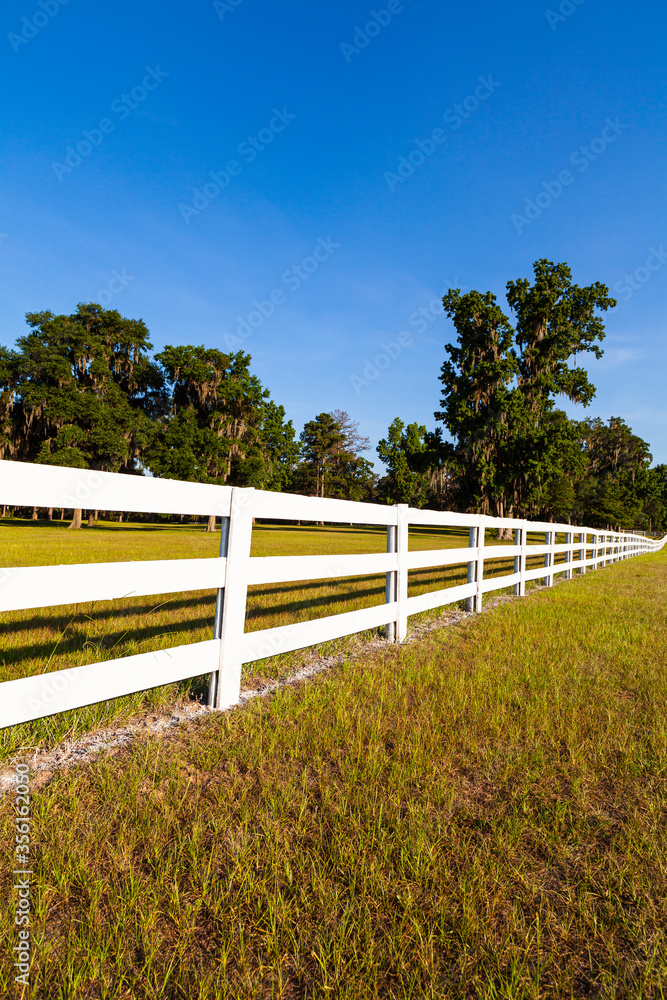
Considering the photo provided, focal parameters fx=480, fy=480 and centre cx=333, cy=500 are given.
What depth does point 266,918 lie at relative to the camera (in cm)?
157

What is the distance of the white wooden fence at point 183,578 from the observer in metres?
2.28

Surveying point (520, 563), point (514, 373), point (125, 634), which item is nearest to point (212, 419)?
point (514, 373)

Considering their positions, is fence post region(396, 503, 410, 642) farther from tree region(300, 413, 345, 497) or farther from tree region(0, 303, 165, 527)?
tree region(300, 413, 345, 497)

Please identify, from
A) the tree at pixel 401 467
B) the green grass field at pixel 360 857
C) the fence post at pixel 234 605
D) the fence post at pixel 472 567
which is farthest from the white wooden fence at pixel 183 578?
the tree at pixel 401 467

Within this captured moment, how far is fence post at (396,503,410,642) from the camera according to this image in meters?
5.07

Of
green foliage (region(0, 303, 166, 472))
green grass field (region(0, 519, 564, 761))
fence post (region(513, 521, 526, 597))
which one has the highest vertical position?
green foliage (region(0, 303, 166, 472))

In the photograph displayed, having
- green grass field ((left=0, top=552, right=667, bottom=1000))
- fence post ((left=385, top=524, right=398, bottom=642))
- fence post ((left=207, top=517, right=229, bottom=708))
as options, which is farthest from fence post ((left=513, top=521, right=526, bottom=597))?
→ fence post ((left=207, top=517, right=229, bottom=708))

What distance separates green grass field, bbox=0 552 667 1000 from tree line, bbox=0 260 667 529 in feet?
97.1

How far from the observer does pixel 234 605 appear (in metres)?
3.27

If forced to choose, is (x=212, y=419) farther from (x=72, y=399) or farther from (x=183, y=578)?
(x=183, y=578)

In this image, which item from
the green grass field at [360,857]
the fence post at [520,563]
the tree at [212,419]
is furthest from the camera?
the tree at [212,419]

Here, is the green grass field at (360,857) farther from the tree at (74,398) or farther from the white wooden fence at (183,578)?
the tree at (74,398)

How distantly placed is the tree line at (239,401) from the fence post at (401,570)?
27466 millimetres

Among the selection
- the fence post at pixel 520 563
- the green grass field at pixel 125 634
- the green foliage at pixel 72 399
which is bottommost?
the green grass field at pixel 125 634
